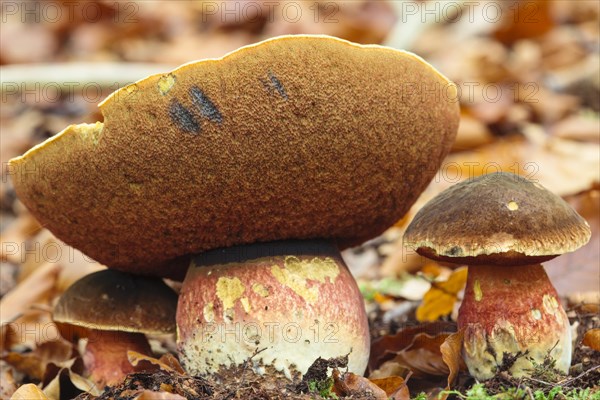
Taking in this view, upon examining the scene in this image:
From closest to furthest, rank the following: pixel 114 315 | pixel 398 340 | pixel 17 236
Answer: pixel 114 315 < pixel 398 340 < pixel 17 236

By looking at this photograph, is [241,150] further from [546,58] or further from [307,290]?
[546,58]

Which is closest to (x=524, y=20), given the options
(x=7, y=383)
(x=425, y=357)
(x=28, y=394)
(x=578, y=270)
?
(x=578, y=270)

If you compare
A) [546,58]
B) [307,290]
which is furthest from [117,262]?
[546,58]

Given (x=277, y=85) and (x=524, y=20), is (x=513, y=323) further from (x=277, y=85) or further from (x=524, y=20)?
(x=524, y=20)

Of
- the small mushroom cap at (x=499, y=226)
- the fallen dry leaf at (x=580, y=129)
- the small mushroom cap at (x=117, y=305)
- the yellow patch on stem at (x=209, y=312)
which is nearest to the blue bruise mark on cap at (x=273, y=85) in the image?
the small mushroom cap at (x=499, y=226)

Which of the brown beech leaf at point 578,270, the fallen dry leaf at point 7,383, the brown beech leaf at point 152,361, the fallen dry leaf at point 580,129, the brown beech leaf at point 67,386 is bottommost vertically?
the fallen dry leaf at point 580,129

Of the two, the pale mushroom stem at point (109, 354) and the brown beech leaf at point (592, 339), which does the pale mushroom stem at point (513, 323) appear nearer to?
the brown beech leaf at point (592, 339)

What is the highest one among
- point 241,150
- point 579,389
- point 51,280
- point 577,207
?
point 241,150
